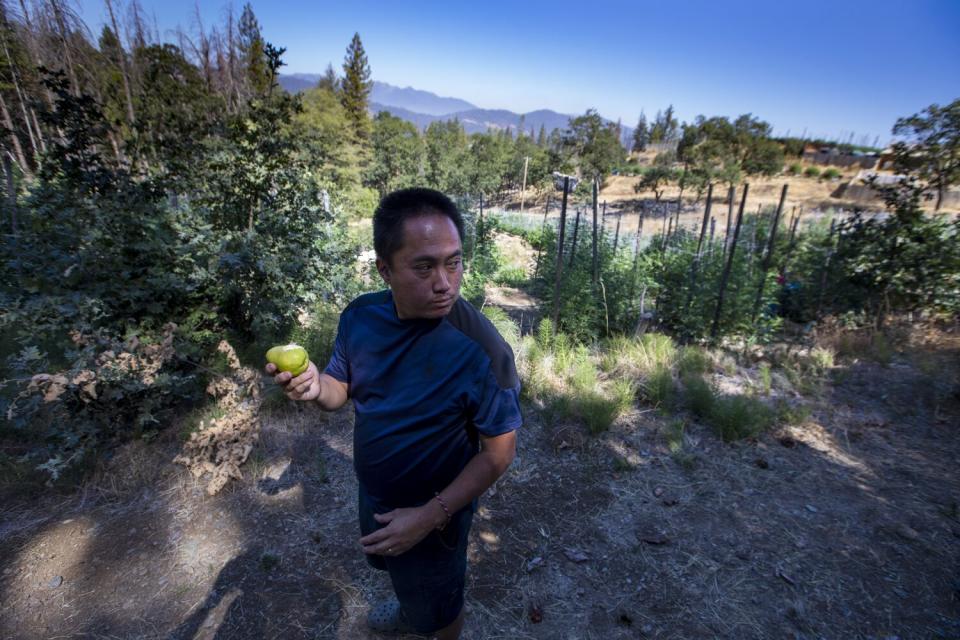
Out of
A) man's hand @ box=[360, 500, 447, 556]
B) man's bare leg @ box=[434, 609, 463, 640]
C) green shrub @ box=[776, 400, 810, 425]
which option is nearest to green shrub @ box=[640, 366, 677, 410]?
green shrub @ box=[776, 400, 810, 425]

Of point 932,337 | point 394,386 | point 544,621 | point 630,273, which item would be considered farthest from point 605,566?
point 932,337

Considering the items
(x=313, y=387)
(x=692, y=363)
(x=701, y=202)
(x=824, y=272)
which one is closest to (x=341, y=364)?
(x=313, y=387)

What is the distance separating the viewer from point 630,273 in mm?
6320

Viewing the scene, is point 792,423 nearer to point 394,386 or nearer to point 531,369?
point 531,369

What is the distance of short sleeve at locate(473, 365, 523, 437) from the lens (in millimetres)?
1275

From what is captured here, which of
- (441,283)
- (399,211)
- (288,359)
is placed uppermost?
(399,211)

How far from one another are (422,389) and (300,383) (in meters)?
0.41

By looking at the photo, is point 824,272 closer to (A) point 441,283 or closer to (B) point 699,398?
(B) point 699,398

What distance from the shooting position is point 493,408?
1278 mm

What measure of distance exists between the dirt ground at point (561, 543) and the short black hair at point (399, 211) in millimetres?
2118

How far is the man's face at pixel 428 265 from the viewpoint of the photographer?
4.11ft

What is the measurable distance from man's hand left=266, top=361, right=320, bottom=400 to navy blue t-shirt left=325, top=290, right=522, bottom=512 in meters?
0.13

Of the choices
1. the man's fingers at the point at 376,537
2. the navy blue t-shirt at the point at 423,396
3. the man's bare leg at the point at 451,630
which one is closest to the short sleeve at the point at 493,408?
the navy blue t-shirt at the point at 423,396

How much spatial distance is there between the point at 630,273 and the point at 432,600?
222 inches
